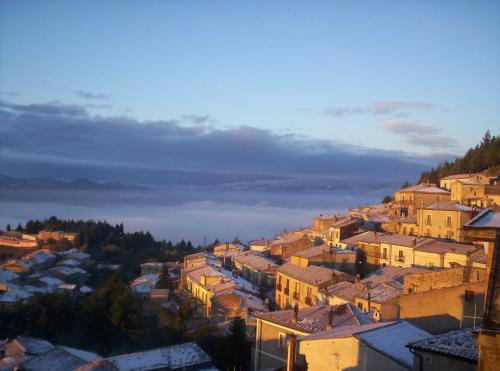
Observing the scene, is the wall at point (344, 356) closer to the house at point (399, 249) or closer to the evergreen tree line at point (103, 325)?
the evergreen tree line at point (103, 325)

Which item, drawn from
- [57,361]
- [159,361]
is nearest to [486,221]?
[159,361]

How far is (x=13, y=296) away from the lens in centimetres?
3378

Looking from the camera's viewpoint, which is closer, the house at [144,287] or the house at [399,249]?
the house at [399,249]

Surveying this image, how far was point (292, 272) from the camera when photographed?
29.2 meters

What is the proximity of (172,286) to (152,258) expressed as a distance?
868 inches

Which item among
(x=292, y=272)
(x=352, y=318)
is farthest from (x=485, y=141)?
(x=352, y=318)

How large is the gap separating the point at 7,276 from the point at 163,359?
31.8 metres

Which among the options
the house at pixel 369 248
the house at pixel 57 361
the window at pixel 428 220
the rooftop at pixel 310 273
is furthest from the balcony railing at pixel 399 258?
the house at pixel 57 361

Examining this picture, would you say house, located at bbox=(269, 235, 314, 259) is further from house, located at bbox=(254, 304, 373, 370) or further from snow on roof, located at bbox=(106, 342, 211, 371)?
house, located at bbox=(254, 304, 373, 370)

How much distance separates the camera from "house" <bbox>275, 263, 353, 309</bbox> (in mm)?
26077

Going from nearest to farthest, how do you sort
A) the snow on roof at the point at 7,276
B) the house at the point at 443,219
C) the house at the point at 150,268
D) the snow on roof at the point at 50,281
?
the house at the point at 443,219
the snow on roof at the point at 50,281
the snow on roof at the point at 7,276
the house at the point at 150,268

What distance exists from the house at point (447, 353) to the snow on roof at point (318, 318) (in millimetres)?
6259

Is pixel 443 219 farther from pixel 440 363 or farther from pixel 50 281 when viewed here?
pixel 50 281

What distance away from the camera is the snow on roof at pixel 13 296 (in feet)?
107
